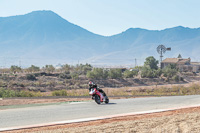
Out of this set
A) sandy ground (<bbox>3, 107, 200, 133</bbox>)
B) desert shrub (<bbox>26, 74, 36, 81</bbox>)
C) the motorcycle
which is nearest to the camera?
sandy ground (<bbox>3, 107, 200, 133</bbox>)

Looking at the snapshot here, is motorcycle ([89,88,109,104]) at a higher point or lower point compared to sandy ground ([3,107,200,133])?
higher

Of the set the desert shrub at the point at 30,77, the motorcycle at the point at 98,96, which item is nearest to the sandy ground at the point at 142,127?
the motorcycle at the point at 98,96

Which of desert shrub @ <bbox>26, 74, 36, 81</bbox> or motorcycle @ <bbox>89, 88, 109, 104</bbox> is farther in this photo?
desert shrub @ <bbox>26, 74, 36, 81</bbox>

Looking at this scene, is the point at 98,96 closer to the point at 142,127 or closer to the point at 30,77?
the point at 142,127

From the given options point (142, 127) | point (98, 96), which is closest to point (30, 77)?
point (98, 96)

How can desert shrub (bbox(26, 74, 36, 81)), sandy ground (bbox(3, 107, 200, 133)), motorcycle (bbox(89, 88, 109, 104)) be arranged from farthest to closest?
desert shrub (bbox(26, 74, 36, 81)), motorcycle (bbox(89, 88, 109, 104)), sandy ground (bbox(3, 107, 200, 133))

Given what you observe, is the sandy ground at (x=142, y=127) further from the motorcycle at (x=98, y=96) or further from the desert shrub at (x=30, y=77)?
the desert shrub at (x=30, y=77)

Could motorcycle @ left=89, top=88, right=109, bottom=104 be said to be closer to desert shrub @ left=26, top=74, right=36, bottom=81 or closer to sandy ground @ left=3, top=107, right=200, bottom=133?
sandy ground @ left=3, top=107, right=200, bottom=133

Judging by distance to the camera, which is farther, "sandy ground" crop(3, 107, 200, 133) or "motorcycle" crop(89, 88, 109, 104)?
"motorcycle" crop(89, 88, 109, 104)

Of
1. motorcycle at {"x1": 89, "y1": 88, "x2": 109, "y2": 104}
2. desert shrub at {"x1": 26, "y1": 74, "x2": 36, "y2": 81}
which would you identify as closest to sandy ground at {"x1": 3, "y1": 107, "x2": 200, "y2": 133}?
motorcycle at {"x1": 89, "y1": 88, "x2": 109, "y2": 104}

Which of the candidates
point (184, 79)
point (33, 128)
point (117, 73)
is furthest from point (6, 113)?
point (184, 79)

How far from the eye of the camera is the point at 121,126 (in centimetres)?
1002

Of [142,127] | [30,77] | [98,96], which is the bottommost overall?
[142,127]

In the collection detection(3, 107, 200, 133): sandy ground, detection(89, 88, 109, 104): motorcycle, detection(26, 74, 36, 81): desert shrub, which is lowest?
detection(3, 107, 200, 133): sandy ground
